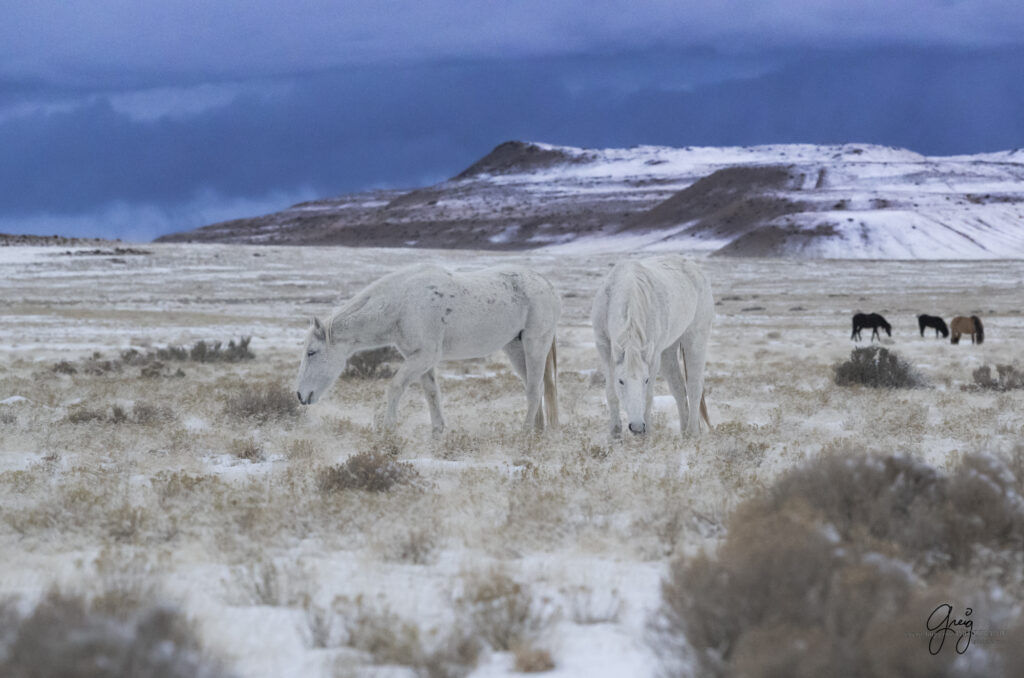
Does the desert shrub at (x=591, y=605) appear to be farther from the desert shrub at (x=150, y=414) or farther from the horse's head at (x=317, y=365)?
the desert shrub at (x=150, y=414)

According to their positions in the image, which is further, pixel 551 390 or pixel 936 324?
pixel 936 324

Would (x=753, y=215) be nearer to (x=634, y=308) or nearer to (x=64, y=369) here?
(x=64, y=369)

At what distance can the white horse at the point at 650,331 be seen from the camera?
26.5ft

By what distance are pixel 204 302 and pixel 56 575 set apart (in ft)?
121

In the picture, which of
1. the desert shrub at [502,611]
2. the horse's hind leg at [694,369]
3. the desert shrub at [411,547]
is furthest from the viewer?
the horse's hind leg at [694,369]

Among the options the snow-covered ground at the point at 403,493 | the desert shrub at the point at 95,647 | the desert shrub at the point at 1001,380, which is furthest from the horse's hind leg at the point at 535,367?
the desert shrub at the point at 1001,380

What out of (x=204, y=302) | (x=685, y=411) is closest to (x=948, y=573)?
(x=685, y=411)

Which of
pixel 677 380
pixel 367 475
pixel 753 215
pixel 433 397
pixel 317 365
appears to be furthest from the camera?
pixel 753 215

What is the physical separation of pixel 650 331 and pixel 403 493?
10.7ft

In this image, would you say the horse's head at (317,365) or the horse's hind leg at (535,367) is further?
the horse's hind leg at (535,367)

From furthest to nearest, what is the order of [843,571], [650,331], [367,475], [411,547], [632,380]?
[650,331]
[632,380]
[367,475]
[411,547]
[843,571]

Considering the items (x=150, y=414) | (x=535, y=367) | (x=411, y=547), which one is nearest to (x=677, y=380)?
(x=535, y=367)

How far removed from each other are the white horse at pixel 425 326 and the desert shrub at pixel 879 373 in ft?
22.7

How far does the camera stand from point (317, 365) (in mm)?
9500
